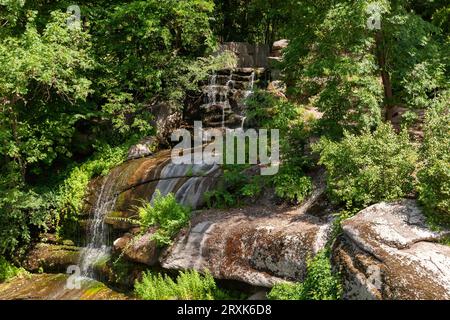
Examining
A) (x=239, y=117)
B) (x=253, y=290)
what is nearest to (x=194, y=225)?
(x=253, y=290)

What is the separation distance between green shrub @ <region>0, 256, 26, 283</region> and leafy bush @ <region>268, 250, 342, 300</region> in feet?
28.6

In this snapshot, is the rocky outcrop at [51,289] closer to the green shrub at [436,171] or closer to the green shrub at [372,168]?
the green shrub at [372,168]

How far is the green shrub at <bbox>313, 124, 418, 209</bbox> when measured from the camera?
763 cm

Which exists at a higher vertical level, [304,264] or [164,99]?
[164,99]

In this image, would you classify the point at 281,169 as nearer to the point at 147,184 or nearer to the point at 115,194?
the point at 147,184

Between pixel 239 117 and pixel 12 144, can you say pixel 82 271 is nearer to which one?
pixel 12 144

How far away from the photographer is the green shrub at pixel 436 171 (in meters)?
6.75

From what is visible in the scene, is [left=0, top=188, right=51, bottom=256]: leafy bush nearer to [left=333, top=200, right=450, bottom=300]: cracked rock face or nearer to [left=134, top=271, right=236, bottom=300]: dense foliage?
[left=134, top=271, right=236, bottom=300]: dense foliage

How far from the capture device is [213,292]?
853 centimetres

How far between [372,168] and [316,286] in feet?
7.64

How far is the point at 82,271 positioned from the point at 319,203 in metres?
6.91

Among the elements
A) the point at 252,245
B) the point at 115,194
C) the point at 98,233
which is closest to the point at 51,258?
the point at 98,233

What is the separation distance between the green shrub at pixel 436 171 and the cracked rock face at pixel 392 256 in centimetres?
29

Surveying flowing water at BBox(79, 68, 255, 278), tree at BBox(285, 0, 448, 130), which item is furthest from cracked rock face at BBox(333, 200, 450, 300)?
flowing water at BBox(79, 68, 255, 278)
